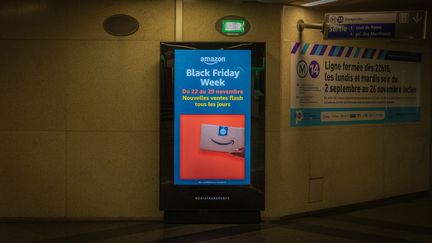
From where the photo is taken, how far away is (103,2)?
747 cm

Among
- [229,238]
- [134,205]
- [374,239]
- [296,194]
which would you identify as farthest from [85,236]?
[374,239]

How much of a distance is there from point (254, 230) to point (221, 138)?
1.24m

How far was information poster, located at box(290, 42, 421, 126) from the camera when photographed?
26.1ft

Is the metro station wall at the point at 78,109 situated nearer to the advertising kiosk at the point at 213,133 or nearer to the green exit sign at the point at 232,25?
the advertising kiosk at the point at 213,133

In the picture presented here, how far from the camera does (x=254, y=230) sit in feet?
23.6

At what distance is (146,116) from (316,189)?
8.60 ft

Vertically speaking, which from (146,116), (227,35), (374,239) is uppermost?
(227,35)

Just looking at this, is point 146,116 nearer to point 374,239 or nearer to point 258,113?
point 258,113

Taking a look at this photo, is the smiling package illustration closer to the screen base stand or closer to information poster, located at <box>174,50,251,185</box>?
information poster, located at <box>174,50,251,185</box>

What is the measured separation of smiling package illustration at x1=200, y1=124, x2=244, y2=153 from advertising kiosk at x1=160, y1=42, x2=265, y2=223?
1cm

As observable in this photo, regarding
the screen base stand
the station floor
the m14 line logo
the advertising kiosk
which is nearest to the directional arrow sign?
the advertising kiosk

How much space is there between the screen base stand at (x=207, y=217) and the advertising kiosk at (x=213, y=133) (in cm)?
1

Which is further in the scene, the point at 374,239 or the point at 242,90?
the point at 242,90

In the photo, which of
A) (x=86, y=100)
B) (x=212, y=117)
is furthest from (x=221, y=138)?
(x=86, y=100)
